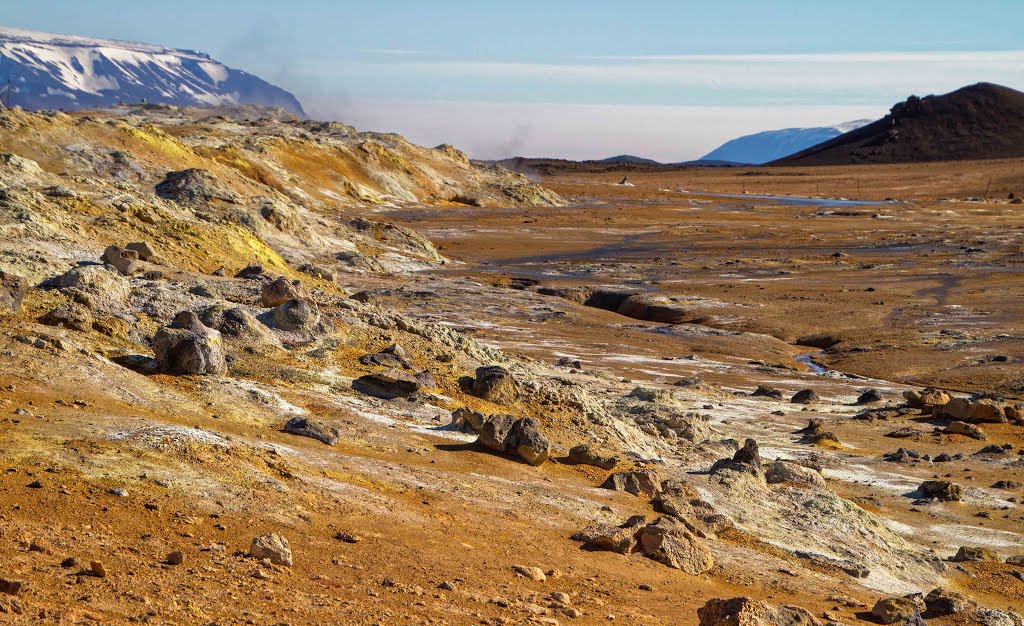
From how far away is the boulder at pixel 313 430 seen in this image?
1122cm

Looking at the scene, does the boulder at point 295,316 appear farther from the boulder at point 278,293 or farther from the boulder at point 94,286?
the boulder at point 94,286

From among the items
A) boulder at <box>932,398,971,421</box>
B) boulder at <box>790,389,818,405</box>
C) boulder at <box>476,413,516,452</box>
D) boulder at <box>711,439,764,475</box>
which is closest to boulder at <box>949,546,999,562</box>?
boulder at <box>711,439,764,475</box>

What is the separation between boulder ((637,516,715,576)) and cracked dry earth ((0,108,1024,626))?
0.04m

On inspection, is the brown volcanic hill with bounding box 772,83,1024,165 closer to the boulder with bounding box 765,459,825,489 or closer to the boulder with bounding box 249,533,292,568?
the boulder with bounding box 765,459,825,489

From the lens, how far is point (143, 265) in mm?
18125

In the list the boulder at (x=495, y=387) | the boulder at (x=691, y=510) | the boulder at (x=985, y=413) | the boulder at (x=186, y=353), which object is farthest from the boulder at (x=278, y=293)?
the boulder at (x=985, y=413)

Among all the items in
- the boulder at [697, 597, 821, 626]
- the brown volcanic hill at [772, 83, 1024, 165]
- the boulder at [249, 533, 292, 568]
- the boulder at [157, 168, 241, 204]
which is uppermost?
the brown volcanic hill at [772, 83, 1024, 165]

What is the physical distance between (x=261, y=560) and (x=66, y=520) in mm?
1357

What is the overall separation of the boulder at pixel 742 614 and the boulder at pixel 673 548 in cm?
210

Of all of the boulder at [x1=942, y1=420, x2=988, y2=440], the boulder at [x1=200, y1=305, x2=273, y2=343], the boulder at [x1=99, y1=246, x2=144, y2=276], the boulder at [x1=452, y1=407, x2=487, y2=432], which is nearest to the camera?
the boulder at [x1=452, y1=407, x2=487, y2=432]

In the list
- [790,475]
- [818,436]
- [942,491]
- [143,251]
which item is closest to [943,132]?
[818,436]

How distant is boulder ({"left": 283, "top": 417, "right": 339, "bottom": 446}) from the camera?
11.2 meters

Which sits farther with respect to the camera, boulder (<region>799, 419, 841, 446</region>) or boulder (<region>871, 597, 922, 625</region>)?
boulder (<region>799, 419, 841, 446</region>)

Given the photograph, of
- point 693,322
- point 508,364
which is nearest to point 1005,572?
point 508,364
